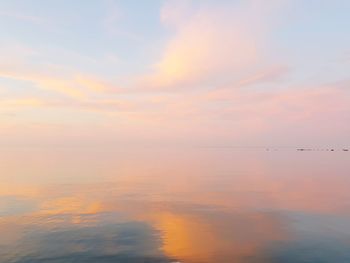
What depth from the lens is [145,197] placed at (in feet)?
155

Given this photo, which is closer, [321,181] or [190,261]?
[190,261]

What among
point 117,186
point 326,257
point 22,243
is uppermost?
point 117,186

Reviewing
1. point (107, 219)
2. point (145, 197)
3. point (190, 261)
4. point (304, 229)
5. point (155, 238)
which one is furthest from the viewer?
point (145, 197)

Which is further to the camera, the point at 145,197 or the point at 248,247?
the point at 145,197

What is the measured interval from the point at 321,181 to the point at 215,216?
3805 centimetres

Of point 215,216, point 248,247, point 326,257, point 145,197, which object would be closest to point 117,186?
point 145,197

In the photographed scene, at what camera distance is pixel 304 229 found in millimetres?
29688

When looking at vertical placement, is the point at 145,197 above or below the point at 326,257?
above

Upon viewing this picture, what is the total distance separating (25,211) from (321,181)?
51.6 meters

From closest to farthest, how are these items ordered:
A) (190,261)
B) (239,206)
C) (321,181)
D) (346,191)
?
(190,261) → (239,206) → (346,191) → (321,181)

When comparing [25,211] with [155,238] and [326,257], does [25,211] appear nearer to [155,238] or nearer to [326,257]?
[155,238]

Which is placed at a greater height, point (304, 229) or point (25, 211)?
point (25, 211)

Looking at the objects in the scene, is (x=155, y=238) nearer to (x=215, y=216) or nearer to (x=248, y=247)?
(x=248, y=247)

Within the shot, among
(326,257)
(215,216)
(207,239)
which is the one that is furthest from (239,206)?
(326,257)
